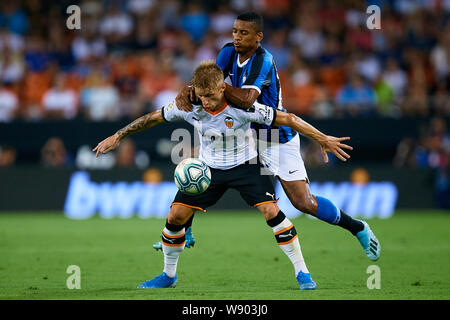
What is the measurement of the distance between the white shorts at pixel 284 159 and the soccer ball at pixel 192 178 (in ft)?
3.20

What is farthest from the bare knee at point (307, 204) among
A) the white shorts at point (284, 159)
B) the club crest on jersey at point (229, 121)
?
the club crest on jersey at point (229, 121)

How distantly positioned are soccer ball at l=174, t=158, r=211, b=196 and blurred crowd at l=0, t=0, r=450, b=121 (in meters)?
9.47

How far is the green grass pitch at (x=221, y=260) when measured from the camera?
275 inches

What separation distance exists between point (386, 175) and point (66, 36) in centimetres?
878

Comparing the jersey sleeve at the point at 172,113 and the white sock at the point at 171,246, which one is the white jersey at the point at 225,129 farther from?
the white sock at the point at 171,246

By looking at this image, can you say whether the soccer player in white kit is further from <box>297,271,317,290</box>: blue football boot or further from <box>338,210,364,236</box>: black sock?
<box>338,210,364,236</box>: black sock

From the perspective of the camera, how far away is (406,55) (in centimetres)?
1775

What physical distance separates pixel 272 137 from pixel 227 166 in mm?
800

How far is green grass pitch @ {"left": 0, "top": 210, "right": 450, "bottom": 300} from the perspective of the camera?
6984 millimetres

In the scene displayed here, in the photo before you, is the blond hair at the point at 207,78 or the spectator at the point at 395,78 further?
the spectator at the point at 395,78

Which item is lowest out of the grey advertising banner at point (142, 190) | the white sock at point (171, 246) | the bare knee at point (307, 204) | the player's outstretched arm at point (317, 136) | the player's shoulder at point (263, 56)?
the grey advertising banner at point (142, 190)

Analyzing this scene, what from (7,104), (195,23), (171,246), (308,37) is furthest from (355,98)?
(171,246)

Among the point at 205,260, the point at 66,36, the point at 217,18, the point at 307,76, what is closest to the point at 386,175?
the point at 307,76
